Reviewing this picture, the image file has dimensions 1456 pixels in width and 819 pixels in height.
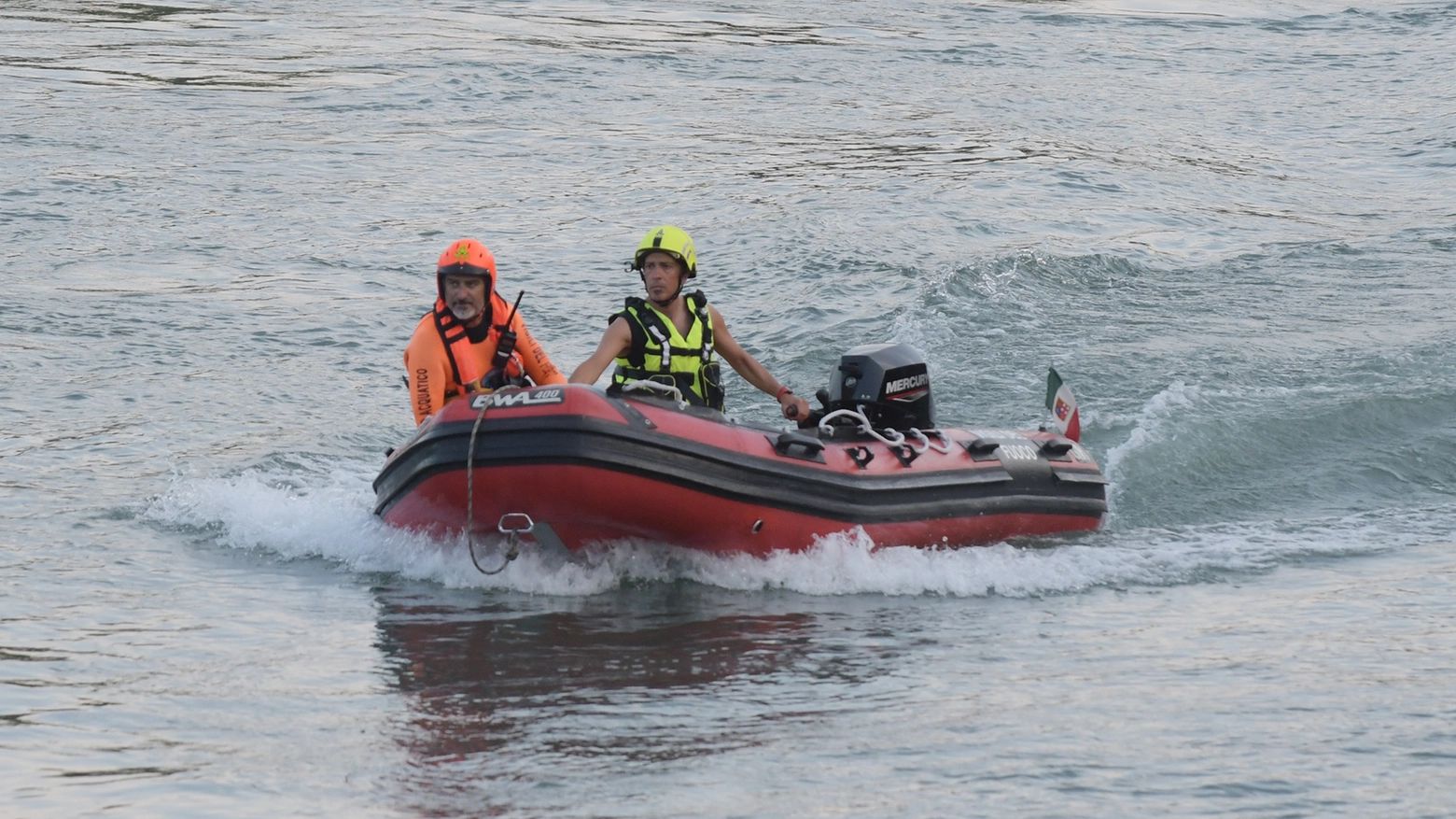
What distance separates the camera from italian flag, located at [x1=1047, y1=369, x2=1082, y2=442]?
7.73m

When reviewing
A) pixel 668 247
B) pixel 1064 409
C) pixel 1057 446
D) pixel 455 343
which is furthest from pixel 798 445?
pixel 1064 409

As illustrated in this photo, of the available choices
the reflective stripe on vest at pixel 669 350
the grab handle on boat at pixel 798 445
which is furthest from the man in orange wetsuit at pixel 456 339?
the grab handle on boat at pixel 798 445

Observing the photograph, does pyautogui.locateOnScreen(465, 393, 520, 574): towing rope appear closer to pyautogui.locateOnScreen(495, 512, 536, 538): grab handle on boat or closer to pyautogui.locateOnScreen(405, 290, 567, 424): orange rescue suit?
pyautogui.locateOnScreen(495, 512, 536, 538): grab handle on boat

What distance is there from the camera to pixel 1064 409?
7.76 m

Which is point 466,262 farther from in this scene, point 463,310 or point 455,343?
point 455,343

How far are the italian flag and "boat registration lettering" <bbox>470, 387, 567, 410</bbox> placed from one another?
8.76 feet

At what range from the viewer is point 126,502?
7.45 metres

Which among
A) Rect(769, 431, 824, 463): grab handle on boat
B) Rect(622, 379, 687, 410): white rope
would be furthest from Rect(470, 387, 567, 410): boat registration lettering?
Rect(769, 431, 824, 463): grab handle on boat

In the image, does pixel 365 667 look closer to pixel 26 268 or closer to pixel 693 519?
pixel 693 519

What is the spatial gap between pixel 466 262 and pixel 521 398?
817mm

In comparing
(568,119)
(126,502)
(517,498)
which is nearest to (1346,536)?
(517,498)

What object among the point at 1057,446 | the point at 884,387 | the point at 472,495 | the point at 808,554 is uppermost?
the point at 884,387

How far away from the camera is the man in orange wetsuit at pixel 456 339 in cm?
663

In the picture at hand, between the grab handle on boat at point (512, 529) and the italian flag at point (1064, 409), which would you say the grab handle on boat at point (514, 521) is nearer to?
the grab handle on boat at point (512, 529)
